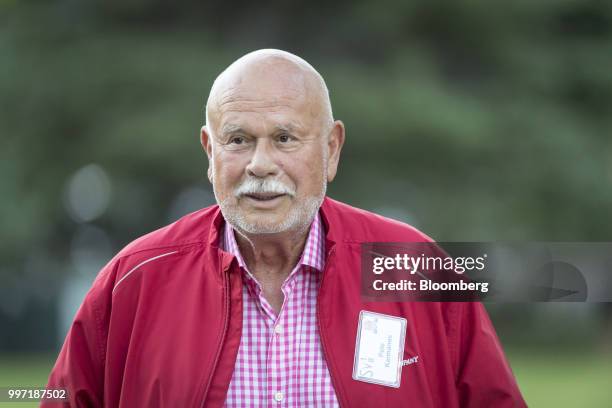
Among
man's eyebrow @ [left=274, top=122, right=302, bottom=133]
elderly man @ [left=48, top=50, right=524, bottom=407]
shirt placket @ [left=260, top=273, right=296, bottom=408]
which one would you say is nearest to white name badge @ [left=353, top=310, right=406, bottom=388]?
elderly man @ [left=48, top=50, right=524, bottom=407]

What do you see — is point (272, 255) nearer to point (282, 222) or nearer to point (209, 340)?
point (282, 222)

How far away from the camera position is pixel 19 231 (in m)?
13.1

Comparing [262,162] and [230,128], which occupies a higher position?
[230,128]

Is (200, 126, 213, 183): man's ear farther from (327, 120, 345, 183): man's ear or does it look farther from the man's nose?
(327, 120, 345, 183): man's ear

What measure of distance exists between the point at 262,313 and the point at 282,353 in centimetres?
15

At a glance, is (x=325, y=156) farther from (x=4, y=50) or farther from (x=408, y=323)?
(x=4, y=50)

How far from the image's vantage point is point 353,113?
12805mm

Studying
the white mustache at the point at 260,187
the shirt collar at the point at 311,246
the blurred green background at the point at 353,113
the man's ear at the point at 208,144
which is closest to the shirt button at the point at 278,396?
the shirt collar at the point at 311,246

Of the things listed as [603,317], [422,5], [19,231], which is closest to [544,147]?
[422,5]

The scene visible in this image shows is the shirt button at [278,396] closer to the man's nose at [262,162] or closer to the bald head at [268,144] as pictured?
the bald head at [268,144]

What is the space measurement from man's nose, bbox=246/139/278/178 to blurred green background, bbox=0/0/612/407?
9.83 meters

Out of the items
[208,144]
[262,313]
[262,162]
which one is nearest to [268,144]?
[262,162]

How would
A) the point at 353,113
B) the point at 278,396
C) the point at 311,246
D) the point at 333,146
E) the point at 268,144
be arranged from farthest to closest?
the point at 353,113 < the point at 333,146 < the point at 311,246 < the point at 268,144 < the point at 278,396

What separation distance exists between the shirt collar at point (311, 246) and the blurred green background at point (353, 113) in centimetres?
963
